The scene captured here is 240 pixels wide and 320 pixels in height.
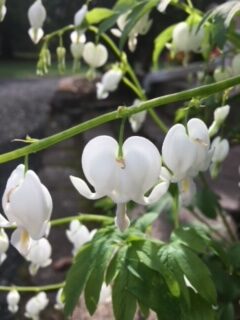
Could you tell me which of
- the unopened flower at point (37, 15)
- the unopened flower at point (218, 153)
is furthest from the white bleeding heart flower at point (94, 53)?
the unopened flower at point (218, 153)

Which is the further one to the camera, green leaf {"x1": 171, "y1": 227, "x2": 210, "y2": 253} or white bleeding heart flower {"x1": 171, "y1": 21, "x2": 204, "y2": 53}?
white bleeding heart flower {"x1": 171, "y1": 21, "x2": 204, "y2": 53}

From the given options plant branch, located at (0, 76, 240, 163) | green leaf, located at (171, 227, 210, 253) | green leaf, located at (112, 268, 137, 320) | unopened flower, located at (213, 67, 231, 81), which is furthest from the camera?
unopened flower, located at (213, 67, 231, 81)

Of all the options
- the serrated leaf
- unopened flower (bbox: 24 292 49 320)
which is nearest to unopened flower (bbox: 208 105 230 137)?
the serrated leaf

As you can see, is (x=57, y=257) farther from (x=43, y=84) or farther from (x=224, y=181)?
(x=43, y=84)

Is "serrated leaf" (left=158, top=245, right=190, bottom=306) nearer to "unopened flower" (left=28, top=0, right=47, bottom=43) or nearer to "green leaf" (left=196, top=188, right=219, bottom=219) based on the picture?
"green leaf" (left=196, top=188, right=219, bottom=219)

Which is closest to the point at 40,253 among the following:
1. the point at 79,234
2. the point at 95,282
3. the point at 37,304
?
the point at 79,234

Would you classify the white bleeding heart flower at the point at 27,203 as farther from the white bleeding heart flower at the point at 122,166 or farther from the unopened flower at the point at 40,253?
the unopened flower at the point at 40,253

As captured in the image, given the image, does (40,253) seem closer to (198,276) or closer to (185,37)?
(198,276)
